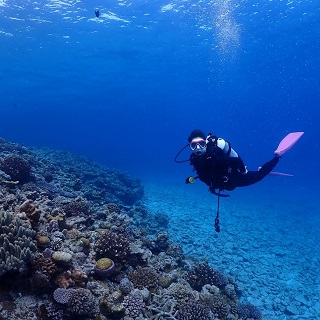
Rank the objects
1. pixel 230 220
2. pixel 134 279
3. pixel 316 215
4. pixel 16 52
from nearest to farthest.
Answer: pixel 134 279, pixel 230 220, pixel 316 215, pixel 16 52

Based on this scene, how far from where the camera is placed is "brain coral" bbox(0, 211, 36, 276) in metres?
4.45

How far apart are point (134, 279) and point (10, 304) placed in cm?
289

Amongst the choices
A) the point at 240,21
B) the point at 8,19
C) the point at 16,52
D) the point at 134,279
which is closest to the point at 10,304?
the point at 134,279

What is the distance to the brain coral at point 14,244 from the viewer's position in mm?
4449

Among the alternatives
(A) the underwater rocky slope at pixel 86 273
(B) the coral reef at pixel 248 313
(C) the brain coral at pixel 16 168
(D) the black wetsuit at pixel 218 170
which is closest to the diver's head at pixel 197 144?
(D) the black wetsuit at pixel 218 170

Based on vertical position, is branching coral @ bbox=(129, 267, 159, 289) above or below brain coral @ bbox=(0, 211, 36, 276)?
below

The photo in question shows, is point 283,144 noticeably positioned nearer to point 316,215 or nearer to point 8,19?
point 316,215

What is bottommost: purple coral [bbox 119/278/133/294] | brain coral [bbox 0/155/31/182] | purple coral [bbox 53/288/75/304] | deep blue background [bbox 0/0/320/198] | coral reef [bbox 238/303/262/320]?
coral reef [bbox 238/303/262/320]

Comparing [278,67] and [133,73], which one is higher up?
[278,67]

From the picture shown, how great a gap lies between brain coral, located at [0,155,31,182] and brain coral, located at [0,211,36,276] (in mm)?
5963

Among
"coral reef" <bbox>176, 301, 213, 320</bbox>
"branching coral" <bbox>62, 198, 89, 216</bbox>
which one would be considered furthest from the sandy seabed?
"branching coral" <bbox>62, 198, 89, 216</bbox>

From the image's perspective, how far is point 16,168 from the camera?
34.9ft

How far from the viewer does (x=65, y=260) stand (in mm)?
5242

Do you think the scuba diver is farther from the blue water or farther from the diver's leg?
the blue water
